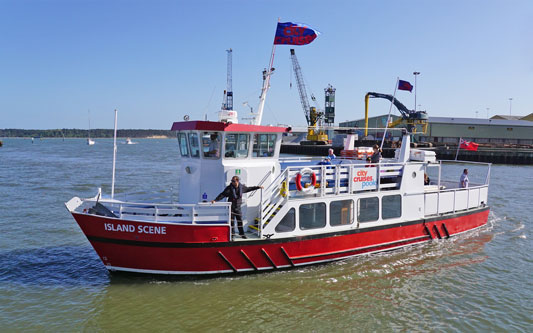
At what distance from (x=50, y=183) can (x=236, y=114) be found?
79.0 feet

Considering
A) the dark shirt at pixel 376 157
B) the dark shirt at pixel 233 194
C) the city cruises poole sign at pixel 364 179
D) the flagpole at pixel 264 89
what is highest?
the flagpole at pixel 264 89

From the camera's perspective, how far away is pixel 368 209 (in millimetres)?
12148

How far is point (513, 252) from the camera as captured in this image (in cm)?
1377

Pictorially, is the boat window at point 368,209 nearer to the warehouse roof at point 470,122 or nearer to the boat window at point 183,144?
the boat window at point 183,144

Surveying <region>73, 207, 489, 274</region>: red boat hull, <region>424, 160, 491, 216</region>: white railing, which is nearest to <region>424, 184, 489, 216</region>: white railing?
<region>424, 160, 491, 216</region>: white railing

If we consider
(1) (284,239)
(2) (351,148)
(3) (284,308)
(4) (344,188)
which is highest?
(2) (351,148)

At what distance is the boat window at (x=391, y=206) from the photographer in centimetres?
1259

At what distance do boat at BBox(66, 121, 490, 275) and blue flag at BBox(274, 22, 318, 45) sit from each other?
2.93 metres

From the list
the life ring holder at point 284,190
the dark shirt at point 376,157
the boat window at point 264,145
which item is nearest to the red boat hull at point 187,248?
the life ring holder at point 284,190

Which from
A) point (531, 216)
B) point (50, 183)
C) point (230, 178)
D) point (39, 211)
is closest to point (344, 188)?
point (230, 178)

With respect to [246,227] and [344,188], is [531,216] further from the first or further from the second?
[246,227]

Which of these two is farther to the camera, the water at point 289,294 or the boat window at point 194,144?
the boat window at point 194,144

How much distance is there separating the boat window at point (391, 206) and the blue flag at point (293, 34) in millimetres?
5862

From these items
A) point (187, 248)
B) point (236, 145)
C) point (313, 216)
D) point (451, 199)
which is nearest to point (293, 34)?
point (236, 145)
